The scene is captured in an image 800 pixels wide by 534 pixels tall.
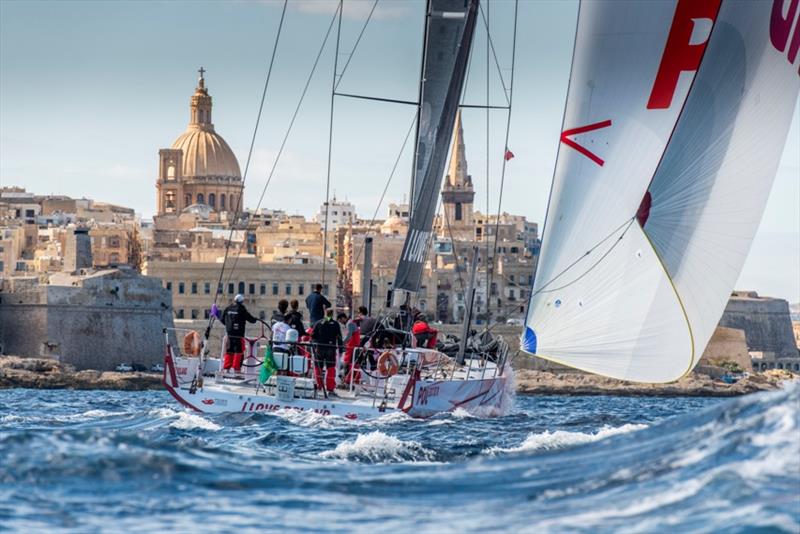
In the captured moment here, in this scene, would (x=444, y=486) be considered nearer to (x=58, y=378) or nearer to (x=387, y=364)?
(x=387, y=364)

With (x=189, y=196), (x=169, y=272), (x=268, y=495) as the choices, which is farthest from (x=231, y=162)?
(x=268, y=495)

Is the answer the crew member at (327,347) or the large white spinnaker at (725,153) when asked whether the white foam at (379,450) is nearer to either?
the large white spinnaker at (725,153)

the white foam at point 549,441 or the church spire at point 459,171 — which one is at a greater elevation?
the church spire at point 459,171

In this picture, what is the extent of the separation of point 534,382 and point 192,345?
37.8 meters

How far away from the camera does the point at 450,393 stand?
18.3 m

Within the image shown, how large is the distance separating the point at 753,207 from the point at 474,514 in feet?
22.6

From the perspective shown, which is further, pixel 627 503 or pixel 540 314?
pixel 540 314

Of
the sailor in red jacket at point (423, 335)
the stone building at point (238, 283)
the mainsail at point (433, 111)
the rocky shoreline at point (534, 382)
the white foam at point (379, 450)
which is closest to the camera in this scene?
the white foam at point (379, 450)

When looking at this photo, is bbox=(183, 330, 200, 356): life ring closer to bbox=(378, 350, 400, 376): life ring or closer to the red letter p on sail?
bbox=(378, 350, 400, 376): life ring

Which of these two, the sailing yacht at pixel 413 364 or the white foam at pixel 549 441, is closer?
the white foam at pixel 549 441

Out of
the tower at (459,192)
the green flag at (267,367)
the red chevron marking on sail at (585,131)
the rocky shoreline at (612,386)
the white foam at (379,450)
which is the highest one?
the tower at (459,192)

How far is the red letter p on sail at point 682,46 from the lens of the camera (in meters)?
14.5

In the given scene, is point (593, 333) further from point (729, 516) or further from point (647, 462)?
point (729, 516)

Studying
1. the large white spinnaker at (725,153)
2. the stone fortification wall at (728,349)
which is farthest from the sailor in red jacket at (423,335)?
the stone fortification wall at (728,349)
